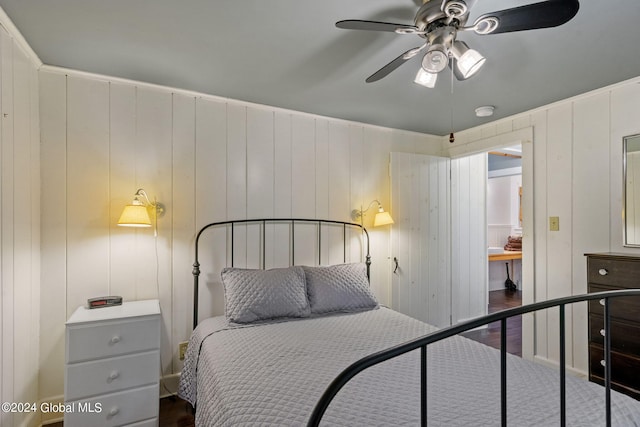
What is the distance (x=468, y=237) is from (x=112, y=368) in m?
3.67

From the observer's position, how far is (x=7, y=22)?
5.35 feet

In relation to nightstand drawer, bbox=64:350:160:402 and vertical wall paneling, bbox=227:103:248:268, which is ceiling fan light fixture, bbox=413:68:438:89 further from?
nightstand drawer, bbox=64:350:160:402

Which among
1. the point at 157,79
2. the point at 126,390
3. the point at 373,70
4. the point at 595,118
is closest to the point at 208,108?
the point at 157,79

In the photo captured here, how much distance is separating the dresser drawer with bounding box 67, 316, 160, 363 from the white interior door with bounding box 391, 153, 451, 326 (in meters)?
2.24

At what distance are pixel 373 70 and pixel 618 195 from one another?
200cm

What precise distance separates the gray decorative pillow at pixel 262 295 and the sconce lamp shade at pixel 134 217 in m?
0.65

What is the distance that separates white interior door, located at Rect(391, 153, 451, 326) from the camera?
339cm

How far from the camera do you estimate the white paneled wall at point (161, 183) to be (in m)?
2.15

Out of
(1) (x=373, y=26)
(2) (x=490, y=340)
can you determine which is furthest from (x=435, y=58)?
(2) (x=490, y=340)

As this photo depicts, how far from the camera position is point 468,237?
154 inches

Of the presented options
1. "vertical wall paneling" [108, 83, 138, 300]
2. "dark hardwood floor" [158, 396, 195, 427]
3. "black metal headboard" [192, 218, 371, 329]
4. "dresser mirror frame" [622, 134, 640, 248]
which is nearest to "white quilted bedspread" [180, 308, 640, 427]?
"dark hardwood floor" [158, 396, 195, 427]

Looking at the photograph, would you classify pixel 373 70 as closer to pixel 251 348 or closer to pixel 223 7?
pixel 223 7

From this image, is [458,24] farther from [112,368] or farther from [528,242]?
[112,368]

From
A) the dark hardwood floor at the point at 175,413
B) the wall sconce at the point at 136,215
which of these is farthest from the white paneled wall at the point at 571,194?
the wall sconce at the point at 136,215
